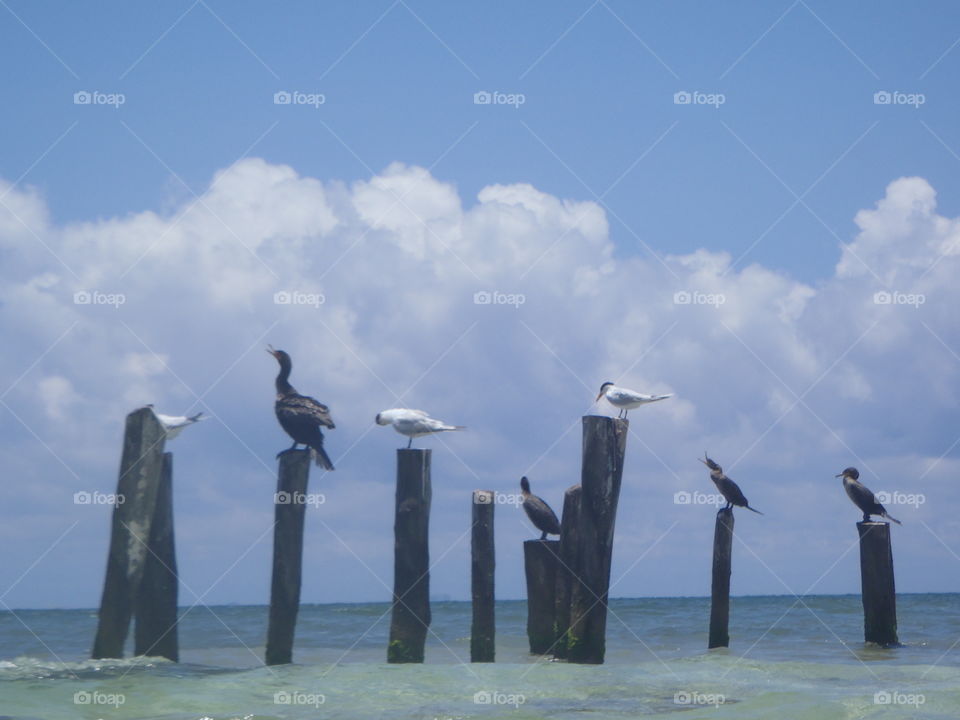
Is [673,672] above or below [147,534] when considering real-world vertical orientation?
below

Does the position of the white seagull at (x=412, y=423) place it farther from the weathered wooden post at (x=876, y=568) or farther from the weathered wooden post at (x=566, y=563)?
the weathered wooden post at (x=876, y=568)

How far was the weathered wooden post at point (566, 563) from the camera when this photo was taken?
41.7ft

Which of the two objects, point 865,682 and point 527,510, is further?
point 527,510

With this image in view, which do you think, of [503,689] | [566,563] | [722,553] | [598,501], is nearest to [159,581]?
[503,689]

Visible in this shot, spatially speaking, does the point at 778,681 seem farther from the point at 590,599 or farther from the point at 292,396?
the point at 292,396

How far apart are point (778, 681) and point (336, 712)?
513 cm

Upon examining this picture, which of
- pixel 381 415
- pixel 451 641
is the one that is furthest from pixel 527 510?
pixel 451 641

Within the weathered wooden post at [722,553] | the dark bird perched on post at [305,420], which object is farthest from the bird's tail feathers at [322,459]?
the weathered wooden post at [722,553]

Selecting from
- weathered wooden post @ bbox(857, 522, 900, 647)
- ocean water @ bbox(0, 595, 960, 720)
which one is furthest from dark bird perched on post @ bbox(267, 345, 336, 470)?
weathered wooden post @ bbox(857, 522, 900, 647)

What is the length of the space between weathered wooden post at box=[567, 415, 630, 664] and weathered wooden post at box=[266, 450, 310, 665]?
2.97 m

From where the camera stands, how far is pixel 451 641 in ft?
84.6

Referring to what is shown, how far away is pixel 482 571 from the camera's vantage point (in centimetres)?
1284

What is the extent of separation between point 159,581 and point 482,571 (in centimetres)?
360

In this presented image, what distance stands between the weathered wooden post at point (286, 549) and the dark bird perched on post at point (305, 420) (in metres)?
0.98
